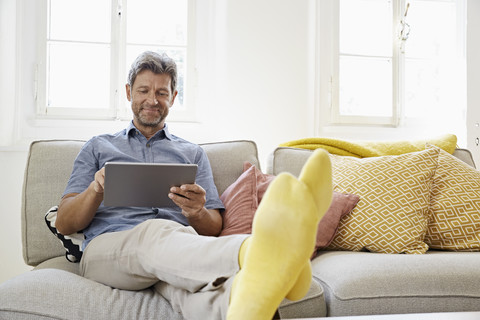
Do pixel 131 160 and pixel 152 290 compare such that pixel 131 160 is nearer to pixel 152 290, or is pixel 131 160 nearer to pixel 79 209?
pixel 79 209

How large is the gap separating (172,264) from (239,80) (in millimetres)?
1664

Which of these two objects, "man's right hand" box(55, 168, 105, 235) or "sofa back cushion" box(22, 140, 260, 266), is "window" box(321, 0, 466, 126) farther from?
"man's right hand" box(55, 168, 105, 235)

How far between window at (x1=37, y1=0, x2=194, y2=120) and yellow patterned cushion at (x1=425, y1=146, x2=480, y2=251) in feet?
4.84

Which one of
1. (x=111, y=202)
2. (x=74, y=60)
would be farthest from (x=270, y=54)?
(x=111, y=202)

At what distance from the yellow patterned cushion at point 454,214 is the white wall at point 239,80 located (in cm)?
101

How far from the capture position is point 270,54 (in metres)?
2.74

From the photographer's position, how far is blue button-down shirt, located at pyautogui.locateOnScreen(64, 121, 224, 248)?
5.19 ft

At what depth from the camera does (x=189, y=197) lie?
1.46 m

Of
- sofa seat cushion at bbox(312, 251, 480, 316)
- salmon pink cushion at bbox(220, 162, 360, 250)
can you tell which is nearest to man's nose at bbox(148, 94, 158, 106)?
salmon pink cushion at bbox(220, 162, 360, 250)

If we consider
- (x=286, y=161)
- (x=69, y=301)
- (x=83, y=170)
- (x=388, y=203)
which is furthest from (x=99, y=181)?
(x=388, y=203)

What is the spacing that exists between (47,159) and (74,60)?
1121 mm

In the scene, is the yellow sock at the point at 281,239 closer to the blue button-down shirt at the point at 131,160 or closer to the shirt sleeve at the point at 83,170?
the blue button-down shirt at the point at 131,160

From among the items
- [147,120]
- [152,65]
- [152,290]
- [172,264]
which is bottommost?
Answer: [152,290]

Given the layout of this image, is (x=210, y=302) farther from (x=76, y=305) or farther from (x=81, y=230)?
(x=81, y=230)
